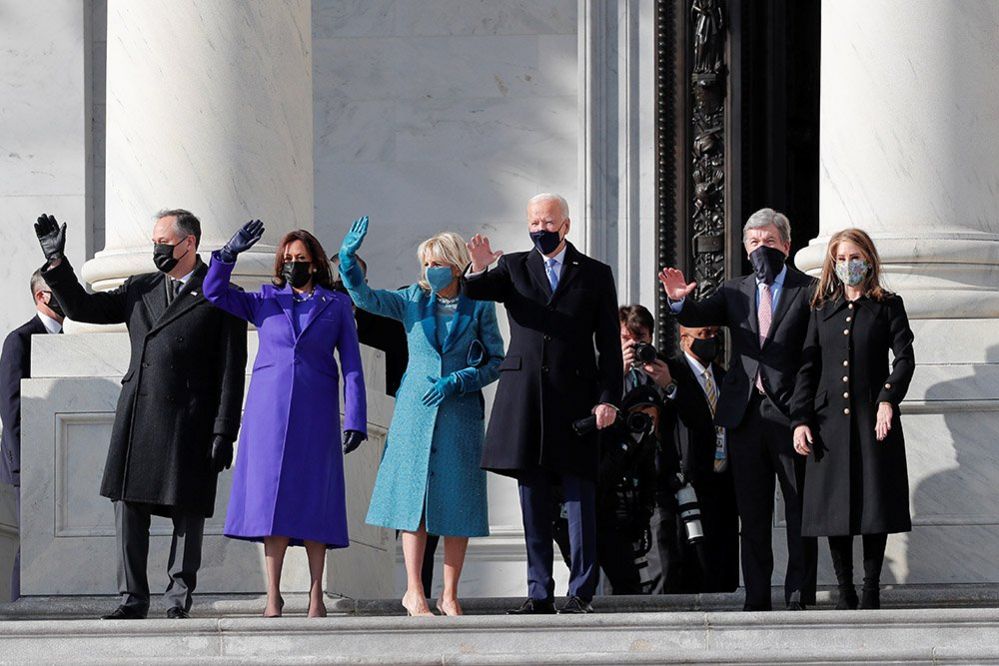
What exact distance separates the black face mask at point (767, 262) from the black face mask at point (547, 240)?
119 cm

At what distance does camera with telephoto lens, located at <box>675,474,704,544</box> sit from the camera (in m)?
15.4

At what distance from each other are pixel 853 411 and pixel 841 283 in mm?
762

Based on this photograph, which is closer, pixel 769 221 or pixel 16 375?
pixel 769 221

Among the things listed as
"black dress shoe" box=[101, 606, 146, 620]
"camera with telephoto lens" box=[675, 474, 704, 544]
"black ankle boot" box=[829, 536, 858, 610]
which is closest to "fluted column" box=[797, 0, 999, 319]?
"camera with telephoto lens" box=[675, 474, 704, 544]

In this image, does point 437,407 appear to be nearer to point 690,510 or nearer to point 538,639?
point 690,510

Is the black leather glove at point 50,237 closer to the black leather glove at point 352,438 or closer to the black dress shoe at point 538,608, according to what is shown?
the black leather glove at point 352,438

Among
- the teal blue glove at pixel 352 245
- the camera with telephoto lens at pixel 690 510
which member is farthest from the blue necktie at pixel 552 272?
the camera with telephoto lens at pixel 690 510

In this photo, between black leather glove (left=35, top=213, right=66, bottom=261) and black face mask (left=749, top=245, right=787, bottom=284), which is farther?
black face mask (left=749, top=245, right=787, bottom=284)

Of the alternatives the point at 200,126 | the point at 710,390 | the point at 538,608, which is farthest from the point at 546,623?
the point at 200,126

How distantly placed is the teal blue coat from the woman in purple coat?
0.27 meters

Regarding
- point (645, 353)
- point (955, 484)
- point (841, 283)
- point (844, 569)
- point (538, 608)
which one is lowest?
point (538, 608)

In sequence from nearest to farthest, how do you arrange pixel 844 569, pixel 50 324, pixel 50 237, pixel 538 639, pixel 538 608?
pixel 538 639 → pixel 538 608 → pixel 844 569 → pixel 50 237 → pixel 50 324

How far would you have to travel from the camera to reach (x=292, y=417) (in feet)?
46.6

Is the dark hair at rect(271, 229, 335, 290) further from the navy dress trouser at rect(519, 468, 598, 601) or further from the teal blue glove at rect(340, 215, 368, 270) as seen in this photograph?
the navy dress trouser at rect(519, 468, 598, 601)
